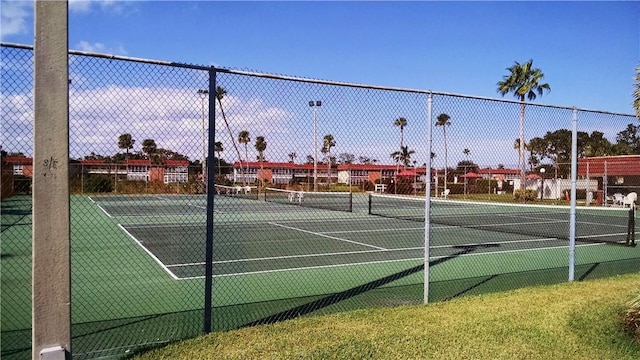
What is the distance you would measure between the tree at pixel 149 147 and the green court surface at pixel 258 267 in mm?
1761

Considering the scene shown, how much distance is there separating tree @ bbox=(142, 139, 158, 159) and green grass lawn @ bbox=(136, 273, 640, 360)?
2.12 m

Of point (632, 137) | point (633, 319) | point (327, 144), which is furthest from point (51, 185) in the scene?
point (632, 137)

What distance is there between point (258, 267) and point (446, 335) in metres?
5.02

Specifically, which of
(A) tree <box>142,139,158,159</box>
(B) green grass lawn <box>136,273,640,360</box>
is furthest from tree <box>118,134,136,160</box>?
(B) green grass lawn <box>136,273,640,360</box>

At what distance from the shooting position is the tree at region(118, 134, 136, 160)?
5.23m

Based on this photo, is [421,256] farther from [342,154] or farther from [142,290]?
[142,290]

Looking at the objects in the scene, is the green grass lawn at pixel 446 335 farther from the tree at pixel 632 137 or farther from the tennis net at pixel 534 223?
the tennis net at pixel 534 223

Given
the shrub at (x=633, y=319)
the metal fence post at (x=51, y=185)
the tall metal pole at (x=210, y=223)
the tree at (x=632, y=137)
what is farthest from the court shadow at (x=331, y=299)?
the tree at (x=632, y=137)

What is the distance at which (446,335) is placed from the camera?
17.7 ft

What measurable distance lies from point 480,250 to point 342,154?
21.3 feet

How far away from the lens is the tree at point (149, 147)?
211 inches

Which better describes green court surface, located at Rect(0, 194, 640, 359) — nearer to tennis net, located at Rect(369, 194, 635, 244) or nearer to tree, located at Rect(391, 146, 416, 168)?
tennis net, located at Rect(369, 194, 635, 244)

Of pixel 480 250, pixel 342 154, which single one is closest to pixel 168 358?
pixel 342 154

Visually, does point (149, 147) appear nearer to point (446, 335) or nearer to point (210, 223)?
point (210, 223)
